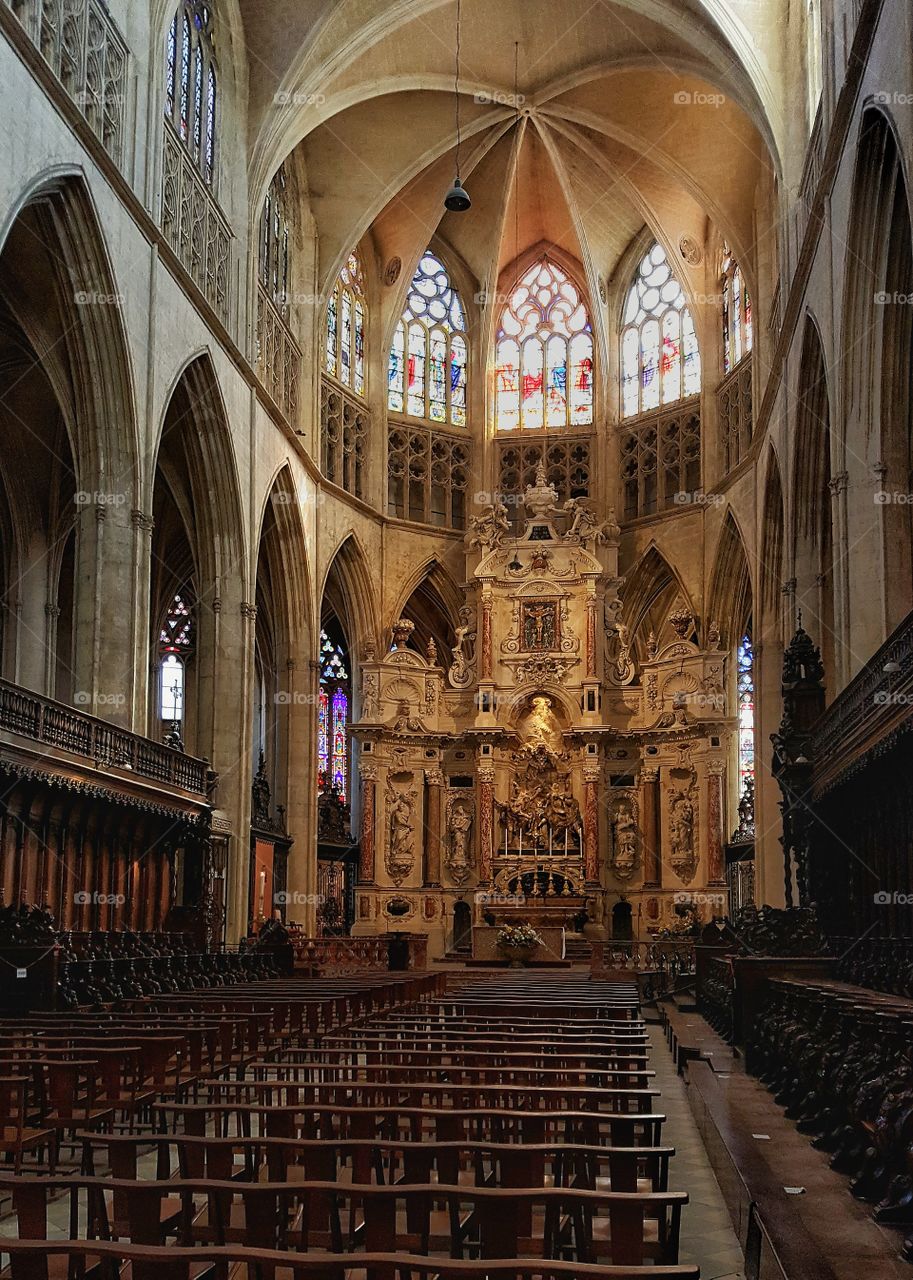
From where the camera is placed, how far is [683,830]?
35.7 metres

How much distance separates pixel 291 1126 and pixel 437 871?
31.9 meters

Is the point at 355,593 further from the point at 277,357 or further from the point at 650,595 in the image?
the point at 650,595

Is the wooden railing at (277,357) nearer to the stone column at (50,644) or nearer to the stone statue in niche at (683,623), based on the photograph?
the stone column at (50,644)

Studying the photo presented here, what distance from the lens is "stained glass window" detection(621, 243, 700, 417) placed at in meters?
39.6

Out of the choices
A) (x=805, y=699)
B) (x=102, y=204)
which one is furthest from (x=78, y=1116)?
(x=102, y=204)

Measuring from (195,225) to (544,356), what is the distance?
18104mm

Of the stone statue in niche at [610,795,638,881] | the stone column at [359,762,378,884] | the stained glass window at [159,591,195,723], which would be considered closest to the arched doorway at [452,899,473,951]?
the stone column at [359,762,378,884]

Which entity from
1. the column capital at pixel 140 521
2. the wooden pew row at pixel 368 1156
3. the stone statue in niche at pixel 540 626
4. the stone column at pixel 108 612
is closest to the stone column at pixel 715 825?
the stone statue in niche at pixel 540 626

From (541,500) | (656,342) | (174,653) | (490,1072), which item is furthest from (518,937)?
(490,1072)

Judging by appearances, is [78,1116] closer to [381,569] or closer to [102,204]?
[102,204]

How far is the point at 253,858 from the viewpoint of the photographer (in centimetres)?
3022

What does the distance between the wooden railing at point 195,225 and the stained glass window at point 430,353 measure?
12.9 meters

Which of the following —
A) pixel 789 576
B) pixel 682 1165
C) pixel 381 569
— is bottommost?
pixel 682 1165

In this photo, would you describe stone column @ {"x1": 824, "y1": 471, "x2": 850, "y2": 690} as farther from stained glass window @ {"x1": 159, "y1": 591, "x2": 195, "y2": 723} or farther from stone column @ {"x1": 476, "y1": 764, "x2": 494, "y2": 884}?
stained glass window @ {"x1": 159, "y1": 591, "x2": 195, "y2": 723}
